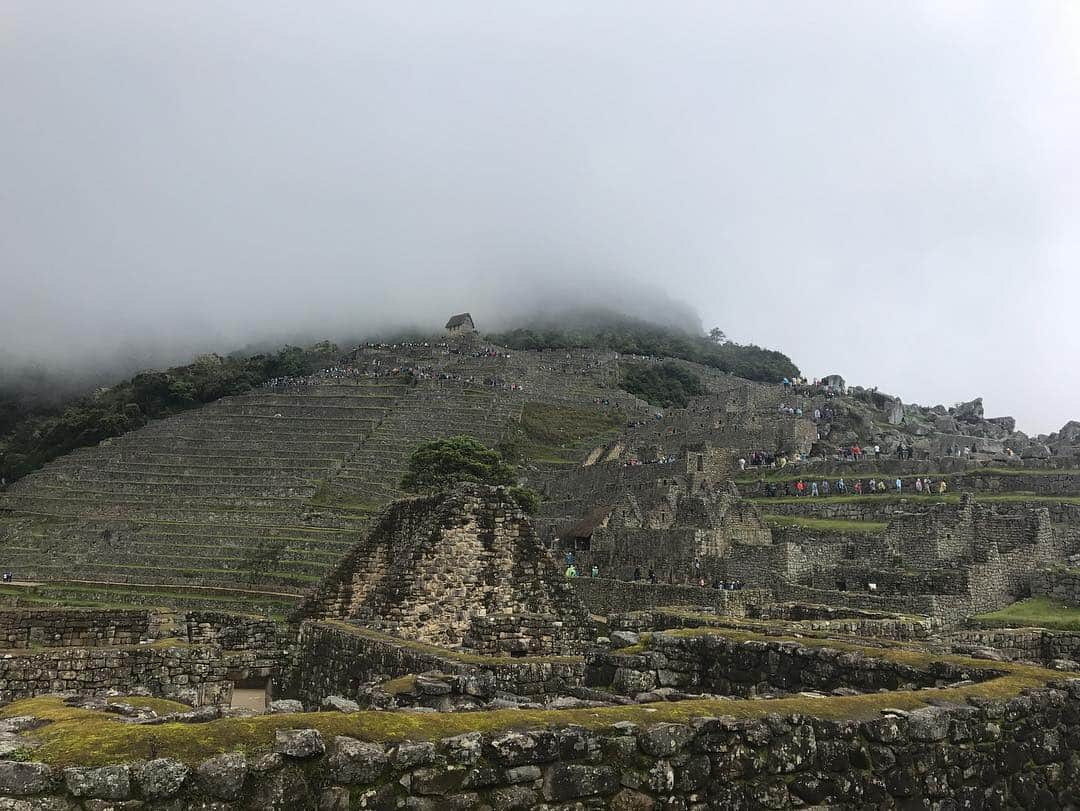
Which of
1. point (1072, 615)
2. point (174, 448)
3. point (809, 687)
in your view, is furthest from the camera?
point (174, 448)

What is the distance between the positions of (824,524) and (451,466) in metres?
26.5

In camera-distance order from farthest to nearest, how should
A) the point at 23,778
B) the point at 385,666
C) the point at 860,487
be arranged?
1. the point at 860,487
2. the point at 385,666
3. the point at 23,778

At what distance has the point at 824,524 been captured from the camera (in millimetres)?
33594

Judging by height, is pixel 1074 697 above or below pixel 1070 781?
above

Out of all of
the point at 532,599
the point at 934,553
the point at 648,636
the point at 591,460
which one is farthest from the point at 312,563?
the point at 648,636

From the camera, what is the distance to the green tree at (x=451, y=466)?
5362 cm

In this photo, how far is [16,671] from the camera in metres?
10.1

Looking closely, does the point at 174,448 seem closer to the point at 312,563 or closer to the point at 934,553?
the point at 312,563

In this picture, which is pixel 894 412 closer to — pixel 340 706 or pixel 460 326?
pixel 340 706

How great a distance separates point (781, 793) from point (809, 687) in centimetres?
266

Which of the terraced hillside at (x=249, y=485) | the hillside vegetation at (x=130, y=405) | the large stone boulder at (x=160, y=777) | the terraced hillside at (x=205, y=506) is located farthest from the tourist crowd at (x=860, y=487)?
the hillside vegetation at (x=130, y=405)

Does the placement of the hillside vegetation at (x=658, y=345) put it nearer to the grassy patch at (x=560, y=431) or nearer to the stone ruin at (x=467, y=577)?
the grassy patch at (x=560, y=431)

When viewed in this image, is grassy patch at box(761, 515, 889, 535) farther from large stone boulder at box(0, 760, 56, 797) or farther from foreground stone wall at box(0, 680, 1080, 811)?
large stone boulder at box(0, 760, 56, 797)

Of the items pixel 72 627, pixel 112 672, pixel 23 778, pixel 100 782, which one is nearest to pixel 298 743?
pixel 100 782
